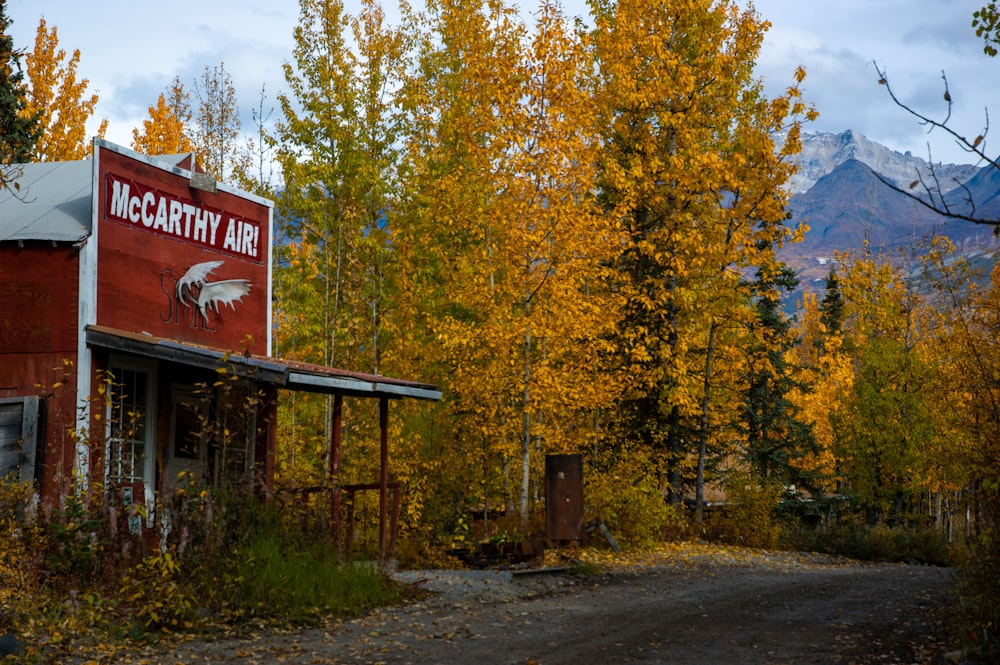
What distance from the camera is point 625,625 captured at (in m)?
11.7

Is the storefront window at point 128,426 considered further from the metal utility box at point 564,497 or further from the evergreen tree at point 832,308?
the evergreen tree at point 832,308

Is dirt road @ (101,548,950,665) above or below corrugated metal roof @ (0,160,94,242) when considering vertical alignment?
below

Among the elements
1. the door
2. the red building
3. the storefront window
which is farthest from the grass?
the door

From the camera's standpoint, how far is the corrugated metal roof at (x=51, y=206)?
13.1m

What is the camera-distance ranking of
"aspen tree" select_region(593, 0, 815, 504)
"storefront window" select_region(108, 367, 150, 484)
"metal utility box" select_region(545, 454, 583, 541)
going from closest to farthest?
"storefront window" select_region(108, 367, 150, 484) → "metal utility box" select_region(545, 454, 583, 541) → "aspen tree" select_region(593, 0, 815, 504)

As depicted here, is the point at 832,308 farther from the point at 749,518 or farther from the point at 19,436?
the point at 19,436

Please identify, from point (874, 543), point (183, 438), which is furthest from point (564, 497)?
point (874, 543)

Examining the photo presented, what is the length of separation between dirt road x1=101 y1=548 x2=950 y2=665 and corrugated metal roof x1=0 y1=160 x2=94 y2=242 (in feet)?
20.3

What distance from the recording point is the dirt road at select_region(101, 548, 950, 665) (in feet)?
31.9

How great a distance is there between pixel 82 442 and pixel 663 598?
26.8ft

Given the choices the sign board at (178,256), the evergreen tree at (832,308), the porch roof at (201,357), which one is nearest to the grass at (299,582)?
the porch roof at (201,357)

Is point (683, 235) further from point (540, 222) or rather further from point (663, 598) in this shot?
point (663, 598)

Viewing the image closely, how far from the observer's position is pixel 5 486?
11.7m

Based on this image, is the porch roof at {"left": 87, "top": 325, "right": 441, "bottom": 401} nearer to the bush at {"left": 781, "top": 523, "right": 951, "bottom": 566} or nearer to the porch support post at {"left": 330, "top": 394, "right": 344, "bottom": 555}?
the porch support post at {"left": 330, "top": 394, "right": 344, "bottom": 555}
